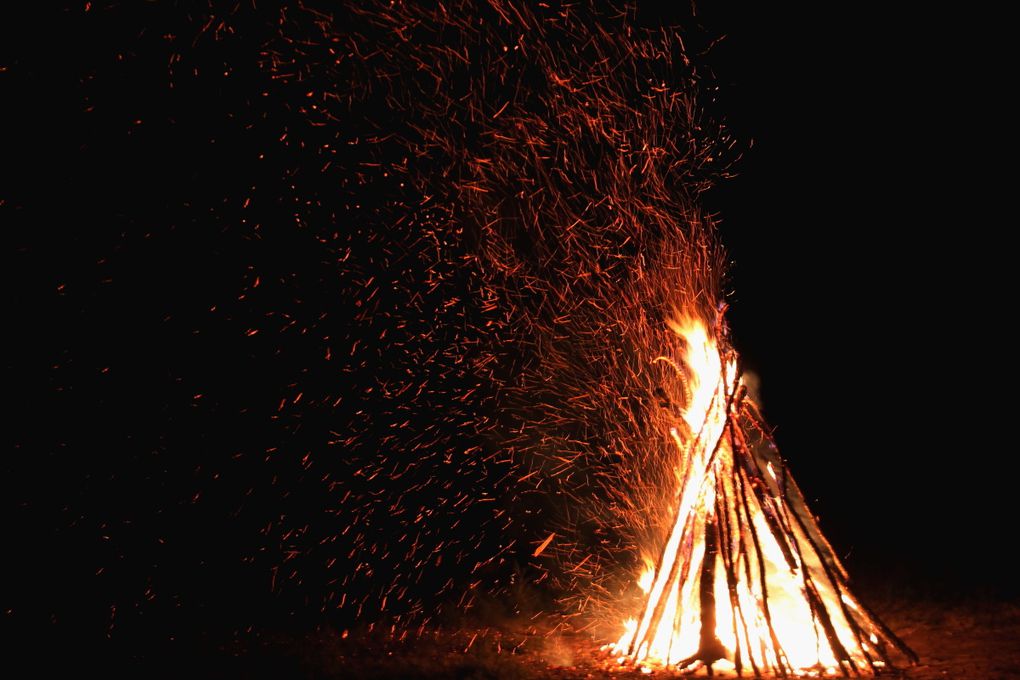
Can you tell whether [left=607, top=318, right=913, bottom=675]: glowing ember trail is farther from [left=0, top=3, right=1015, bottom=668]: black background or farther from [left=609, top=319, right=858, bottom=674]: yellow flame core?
[left=0, top=3, right=1015, bottom=668]: black background

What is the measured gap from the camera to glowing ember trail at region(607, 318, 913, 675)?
3766mm

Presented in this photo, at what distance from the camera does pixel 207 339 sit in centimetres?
712

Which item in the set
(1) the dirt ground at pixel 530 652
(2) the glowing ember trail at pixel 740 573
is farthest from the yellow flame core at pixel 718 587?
(1) the dirt ground at pixel 530 652

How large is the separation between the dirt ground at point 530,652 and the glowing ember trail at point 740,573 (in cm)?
25

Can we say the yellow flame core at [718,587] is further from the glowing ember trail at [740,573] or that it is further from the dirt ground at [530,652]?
the dirt ground at [530,652]

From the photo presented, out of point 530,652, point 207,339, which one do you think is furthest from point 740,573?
point 207,339

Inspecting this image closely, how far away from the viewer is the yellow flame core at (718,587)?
3.78 meters

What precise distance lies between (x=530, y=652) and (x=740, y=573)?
1453 millimetres

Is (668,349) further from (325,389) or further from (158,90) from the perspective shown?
(158,90)

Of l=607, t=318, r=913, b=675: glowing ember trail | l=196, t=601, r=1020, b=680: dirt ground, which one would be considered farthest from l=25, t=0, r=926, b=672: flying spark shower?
l=196, t=601, r=1020, b=680: dirt ground

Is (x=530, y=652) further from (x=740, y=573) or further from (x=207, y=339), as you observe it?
(x=207, y=339)

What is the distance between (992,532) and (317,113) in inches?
262

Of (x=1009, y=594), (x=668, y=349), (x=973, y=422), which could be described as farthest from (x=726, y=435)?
(x=973, y=422)

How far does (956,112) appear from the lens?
7.72 m
